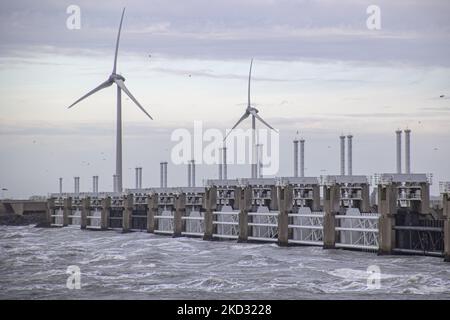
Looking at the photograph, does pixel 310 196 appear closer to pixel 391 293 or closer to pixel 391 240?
pixel 391 240

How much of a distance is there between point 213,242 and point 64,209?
7183 centimetres

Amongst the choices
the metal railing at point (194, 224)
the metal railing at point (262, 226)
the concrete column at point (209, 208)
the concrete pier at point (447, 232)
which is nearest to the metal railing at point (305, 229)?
the metal railing at point (262, 226)

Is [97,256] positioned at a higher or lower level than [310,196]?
lower

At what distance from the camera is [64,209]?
187 meters

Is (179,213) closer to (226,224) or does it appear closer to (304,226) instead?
(226,224)

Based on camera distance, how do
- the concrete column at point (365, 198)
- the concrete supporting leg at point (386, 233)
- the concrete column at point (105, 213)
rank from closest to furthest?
the concrete supporting leg at point (386, 233)
the concrete column at point (365, 198)
the concrete column at point (105, 213)

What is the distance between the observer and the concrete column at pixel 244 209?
119250 mm

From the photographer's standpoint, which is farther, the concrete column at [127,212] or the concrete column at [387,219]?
the concrete column at [127,212]

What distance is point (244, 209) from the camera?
119625 mm

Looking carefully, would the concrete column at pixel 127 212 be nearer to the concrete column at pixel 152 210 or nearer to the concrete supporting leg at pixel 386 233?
the concrete column at pixel 152 210

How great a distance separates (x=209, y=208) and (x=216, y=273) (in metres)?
48.5

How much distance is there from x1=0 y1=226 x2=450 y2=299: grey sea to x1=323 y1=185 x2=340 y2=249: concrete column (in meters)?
1.59

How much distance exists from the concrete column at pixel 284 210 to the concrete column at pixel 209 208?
19.0 meters
